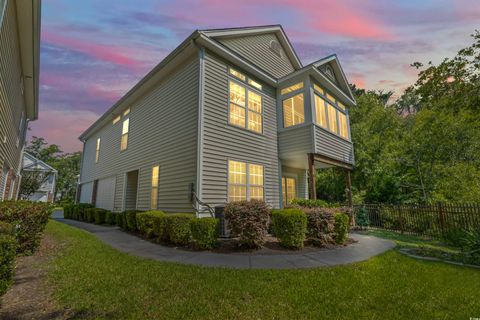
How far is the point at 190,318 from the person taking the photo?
105 inches

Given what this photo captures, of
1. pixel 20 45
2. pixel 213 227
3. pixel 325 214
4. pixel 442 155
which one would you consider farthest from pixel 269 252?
pixel 442 155

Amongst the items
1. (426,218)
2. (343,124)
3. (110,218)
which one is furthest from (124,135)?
(426,218)

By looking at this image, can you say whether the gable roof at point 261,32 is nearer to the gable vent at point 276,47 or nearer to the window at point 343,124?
the gable vent at point 276,47

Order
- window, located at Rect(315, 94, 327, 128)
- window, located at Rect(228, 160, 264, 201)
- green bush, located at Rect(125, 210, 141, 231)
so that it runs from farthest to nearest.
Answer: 1. window, located at Rect(315, 94, 327, 128)
2. green bush, located at Rect(125, 210, 141, 231)
3. window, located at Rect(228, 160, 264, 201)

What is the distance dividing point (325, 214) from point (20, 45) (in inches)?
466

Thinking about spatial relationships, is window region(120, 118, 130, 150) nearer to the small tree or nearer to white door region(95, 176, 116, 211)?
white door region(95, 176, 116, 211)

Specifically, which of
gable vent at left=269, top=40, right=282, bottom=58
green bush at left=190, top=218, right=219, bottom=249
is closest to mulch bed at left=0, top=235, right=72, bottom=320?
green bush at left=190, top=218, right=219, bottom=249

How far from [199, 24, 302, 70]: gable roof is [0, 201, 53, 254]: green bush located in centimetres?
721

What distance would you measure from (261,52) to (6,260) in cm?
1108

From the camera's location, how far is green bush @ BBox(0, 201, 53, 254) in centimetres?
518

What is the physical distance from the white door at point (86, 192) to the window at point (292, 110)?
1504cm

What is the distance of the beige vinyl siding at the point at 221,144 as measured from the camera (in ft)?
25.7

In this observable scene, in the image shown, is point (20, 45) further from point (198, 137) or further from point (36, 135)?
point (36, 135)

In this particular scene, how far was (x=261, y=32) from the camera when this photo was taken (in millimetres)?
10898
